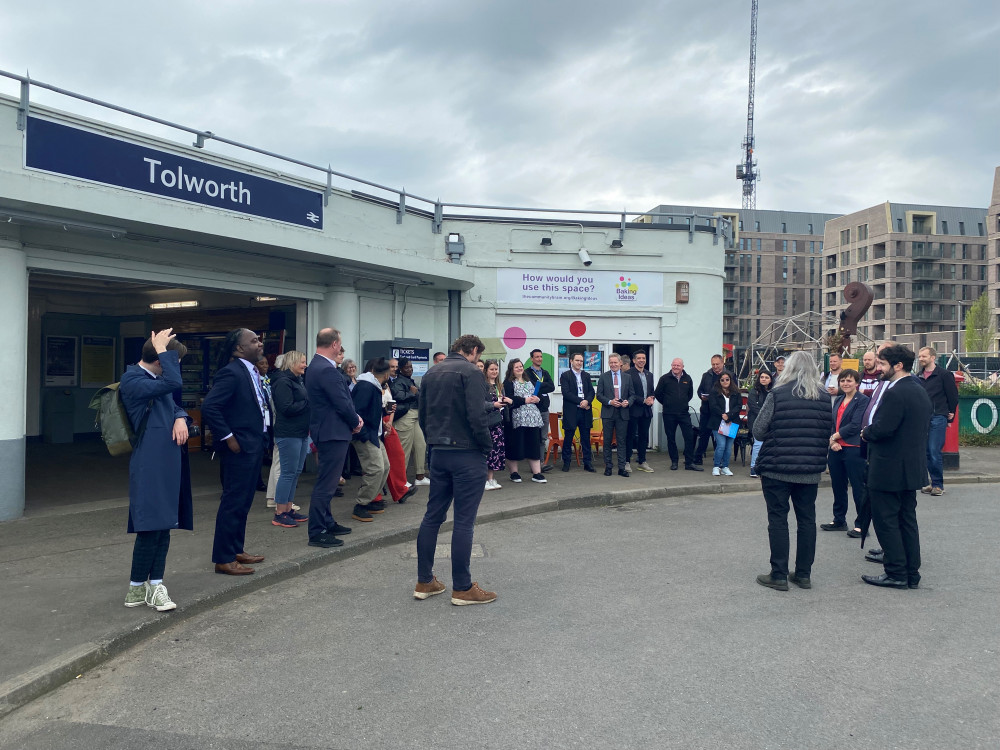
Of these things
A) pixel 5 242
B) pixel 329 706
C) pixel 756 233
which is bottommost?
pixel 329 706

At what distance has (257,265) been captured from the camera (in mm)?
10445

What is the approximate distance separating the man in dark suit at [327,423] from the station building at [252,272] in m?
2.80

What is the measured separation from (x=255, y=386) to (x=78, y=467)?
7.81m

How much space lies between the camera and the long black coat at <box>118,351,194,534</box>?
16.3 feet

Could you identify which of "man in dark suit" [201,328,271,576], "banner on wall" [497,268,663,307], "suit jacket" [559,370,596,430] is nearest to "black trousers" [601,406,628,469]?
"suit jacket" [559,370,596,430]

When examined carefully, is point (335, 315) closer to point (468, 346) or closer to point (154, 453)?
point (468, 346)

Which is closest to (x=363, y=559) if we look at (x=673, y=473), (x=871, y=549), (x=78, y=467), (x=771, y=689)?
(x=771, y=689)

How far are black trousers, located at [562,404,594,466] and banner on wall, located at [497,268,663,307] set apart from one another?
3069 mm

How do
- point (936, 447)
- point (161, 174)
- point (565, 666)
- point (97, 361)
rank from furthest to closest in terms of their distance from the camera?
1. point (97, 361)
2. point (936, 447)
3. point (161, 174)
4. point (565, 666)

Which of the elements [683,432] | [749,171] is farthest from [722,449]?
[749,171]

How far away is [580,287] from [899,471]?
8.76 m

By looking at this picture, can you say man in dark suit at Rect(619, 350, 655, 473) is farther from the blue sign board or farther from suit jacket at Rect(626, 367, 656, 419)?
the blue sign board

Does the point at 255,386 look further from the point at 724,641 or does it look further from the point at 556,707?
the point at 724,641

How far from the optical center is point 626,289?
14500 mm
